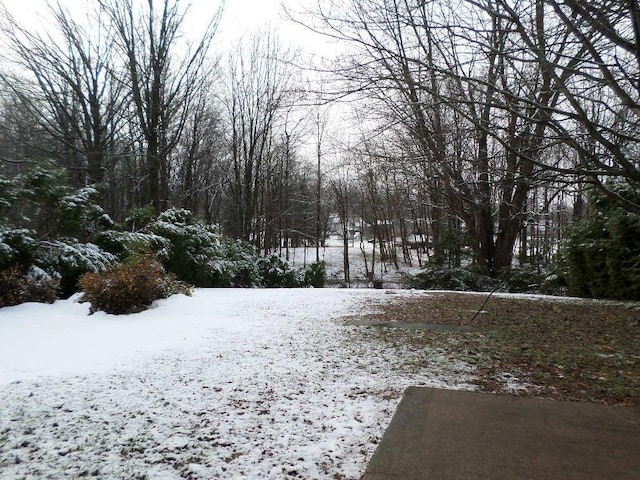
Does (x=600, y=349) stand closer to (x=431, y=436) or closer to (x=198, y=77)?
(x=431, y=436)

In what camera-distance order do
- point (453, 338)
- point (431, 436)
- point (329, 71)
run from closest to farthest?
point (431, 436), point (329, 71), point (453, 338)

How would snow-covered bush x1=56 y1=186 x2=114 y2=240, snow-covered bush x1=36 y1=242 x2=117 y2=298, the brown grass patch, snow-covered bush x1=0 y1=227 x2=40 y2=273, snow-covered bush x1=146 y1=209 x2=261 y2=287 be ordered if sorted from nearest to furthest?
1. the brown grass patch
2. snow-covered bush x1=0 y1=227 x2=40 y2=273
3. snow-covered bush x1=36 y1=242 x2=117 y2=298
4. snow-covered bush x1=56 y1=186 x2=114 y2=240
5. snow-covered bush x1=146 y1=209 x2=261 y2=287

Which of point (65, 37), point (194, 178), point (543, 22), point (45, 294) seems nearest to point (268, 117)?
point (194, 178)

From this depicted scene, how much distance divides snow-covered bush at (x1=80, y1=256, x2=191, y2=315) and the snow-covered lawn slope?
0.42 m

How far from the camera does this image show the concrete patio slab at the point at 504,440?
81.7 inches

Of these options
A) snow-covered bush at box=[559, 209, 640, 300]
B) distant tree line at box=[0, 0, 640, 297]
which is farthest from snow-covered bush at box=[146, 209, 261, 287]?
snow-covered bush at box=[559, 209, 640, 300]

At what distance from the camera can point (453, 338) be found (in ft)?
16.3

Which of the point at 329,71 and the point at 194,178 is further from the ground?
the point at 194,178

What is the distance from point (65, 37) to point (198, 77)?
4.26m

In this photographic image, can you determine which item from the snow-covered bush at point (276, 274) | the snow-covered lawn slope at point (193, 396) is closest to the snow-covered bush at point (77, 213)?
the snow-covered lawn slope at point (193, 396)

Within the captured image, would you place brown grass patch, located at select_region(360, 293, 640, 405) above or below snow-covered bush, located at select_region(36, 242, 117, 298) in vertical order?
below

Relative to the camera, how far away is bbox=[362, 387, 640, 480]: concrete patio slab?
6.81 feet

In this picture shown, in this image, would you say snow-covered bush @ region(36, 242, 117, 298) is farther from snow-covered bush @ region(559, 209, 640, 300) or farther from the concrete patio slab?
snow-covered bush @ region(559, 209, 640, 300)

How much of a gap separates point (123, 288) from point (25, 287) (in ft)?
5.25
